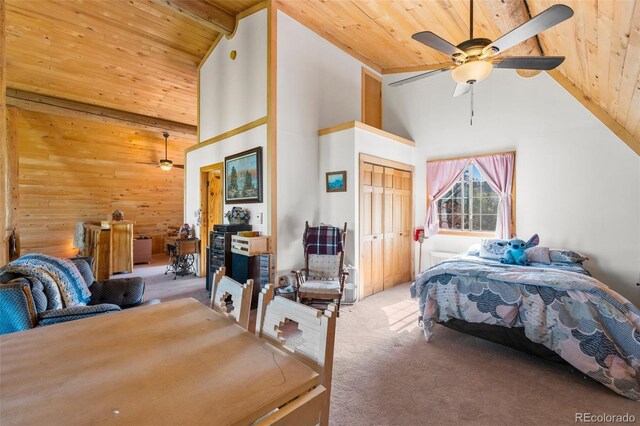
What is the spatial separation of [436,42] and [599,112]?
3007 millimetres

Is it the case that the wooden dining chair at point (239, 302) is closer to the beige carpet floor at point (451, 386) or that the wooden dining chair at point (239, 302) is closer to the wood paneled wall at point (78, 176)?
the beige carpet floor at point (451, 386)

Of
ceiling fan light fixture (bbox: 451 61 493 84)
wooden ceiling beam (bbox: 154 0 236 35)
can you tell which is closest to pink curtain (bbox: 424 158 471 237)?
ceiling fan light fixture (bbox: 451 61 493 84)

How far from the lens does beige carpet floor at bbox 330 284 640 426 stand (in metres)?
1.88

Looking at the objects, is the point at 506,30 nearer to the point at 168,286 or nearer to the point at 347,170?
the point at 347,170

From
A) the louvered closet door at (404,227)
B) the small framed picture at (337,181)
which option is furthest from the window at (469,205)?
the small framed picture at (337,181)

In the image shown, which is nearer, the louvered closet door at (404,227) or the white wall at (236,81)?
the white wall at (236,81)

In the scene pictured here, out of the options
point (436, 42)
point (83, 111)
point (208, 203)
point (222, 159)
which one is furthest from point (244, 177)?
point (83, 111)

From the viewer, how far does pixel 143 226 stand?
7.75 metres

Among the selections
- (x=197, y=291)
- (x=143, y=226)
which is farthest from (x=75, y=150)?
(x=197, y=291)

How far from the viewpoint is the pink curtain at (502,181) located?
445cm

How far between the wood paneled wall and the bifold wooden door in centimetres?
534

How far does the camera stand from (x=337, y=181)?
168 inches

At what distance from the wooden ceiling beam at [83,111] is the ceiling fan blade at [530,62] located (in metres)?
6.87

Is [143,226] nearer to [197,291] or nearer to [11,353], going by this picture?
[197,291]
